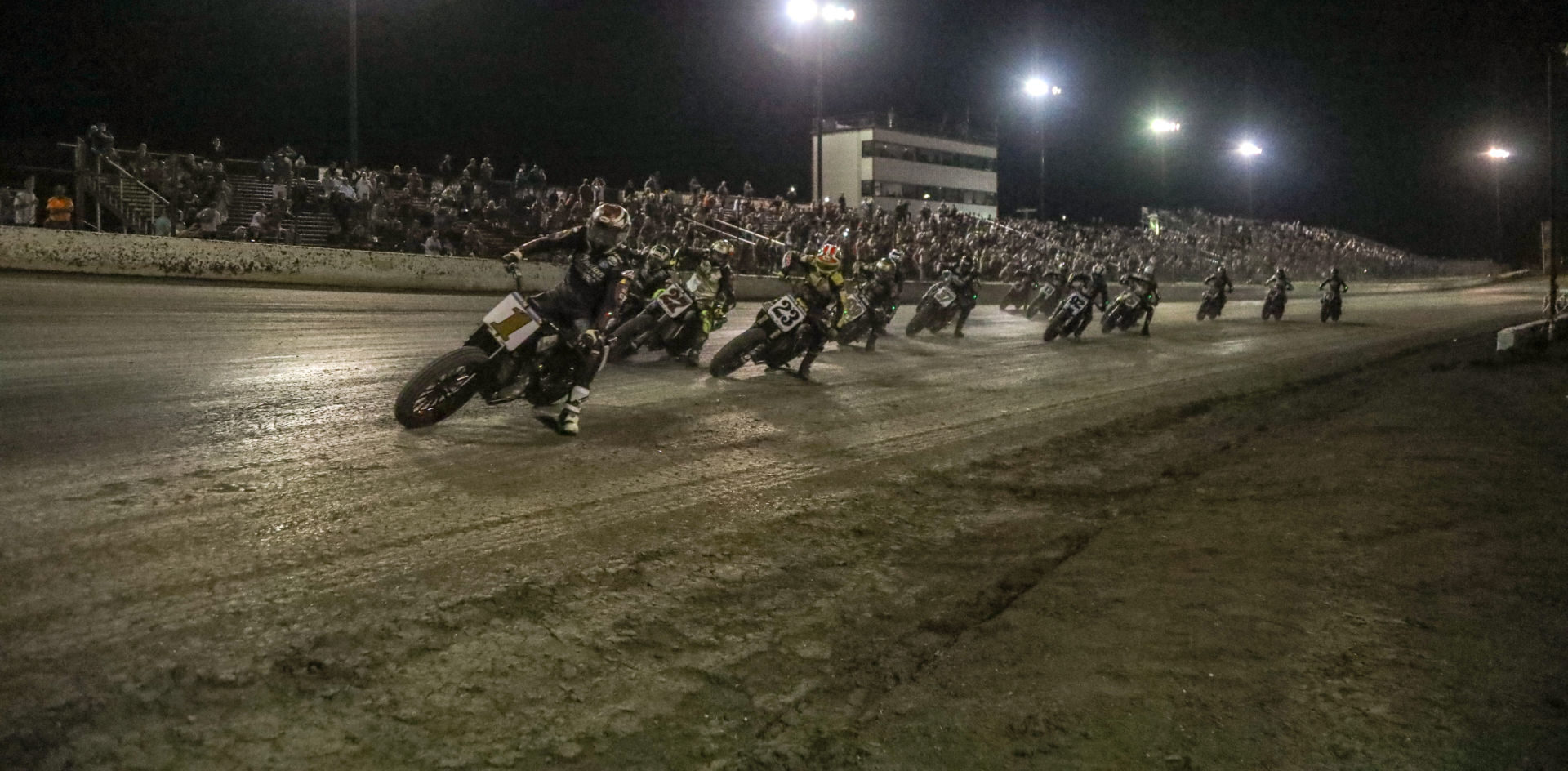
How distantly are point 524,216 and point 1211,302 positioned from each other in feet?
51.1

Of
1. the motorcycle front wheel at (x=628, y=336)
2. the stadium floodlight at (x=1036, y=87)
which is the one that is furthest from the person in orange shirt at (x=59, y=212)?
the stadium floodlight at (x=1036, y=87)

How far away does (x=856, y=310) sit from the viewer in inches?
597

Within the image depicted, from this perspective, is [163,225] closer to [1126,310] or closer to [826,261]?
[826,261]

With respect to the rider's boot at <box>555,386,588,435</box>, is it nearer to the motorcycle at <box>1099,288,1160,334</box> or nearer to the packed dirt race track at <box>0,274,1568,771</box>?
the packed dirt race track at <box>0,274,1568,771</box>

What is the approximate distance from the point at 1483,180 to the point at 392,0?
7140 centimetres

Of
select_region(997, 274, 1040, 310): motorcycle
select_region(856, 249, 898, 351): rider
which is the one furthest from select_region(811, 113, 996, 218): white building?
select_region(856, 249, 898, 351): rider

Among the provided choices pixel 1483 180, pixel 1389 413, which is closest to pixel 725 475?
pixel 1389 413

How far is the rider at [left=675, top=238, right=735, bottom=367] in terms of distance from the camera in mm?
11727

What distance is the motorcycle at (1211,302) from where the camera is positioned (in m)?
25.1

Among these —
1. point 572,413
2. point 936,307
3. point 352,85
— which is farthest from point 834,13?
point 572,413

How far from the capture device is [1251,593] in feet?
15.2

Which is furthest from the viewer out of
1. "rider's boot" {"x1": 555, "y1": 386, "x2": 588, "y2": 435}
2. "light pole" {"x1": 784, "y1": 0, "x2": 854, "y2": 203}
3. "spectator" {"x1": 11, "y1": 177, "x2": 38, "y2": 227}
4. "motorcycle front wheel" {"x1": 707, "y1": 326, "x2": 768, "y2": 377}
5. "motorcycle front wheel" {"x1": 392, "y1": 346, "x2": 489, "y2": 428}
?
"light pole" {"x1": 784, "y1": 0, "x2": 854, "y2": 203}

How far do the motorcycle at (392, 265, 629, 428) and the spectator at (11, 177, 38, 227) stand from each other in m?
12.9

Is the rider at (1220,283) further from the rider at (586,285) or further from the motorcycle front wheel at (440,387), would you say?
the motorcycle front wheel at (440,387)
